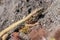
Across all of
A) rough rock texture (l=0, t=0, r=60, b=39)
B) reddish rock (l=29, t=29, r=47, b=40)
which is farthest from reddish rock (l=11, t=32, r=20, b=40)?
rough rock texture (l=0, t=0, r=60, b=39)

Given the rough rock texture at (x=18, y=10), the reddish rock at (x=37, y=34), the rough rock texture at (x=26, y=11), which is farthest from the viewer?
the rough rock texture at (x=18, y=10)

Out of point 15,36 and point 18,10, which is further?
point 18,10

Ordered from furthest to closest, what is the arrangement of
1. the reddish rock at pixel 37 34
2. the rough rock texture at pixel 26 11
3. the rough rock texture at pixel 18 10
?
1. the rough rock texture at pixel 18 10
2. the rough rock texture at pixel 26 11
3. the reddish rock at pixel 37 34

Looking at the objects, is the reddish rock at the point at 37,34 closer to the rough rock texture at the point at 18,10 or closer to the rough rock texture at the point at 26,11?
the rough rock texture at the point at 26,11

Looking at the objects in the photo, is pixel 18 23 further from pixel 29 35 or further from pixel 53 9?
pixel 53 9

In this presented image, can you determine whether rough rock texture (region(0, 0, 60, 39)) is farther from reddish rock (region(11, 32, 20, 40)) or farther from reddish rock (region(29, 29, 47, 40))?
reddish rock (region(11, 32, 20, 40))

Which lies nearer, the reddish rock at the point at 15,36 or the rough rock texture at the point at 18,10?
the reddish rock at the point at 15,36

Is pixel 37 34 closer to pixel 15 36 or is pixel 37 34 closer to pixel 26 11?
pixel 15 36

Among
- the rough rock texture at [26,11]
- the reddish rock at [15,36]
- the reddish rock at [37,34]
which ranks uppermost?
the rough rock texture at [26,11]

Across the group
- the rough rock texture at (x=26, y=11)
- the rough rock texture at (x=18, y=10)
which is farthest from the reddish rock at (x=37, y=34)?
the rough rock texture at (x=18, y=10)

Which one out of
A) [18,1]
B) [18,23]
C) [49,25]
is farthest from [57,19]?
[18,1]

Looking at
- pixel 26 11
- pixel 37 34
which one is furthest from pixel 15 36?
pixel 26 11
